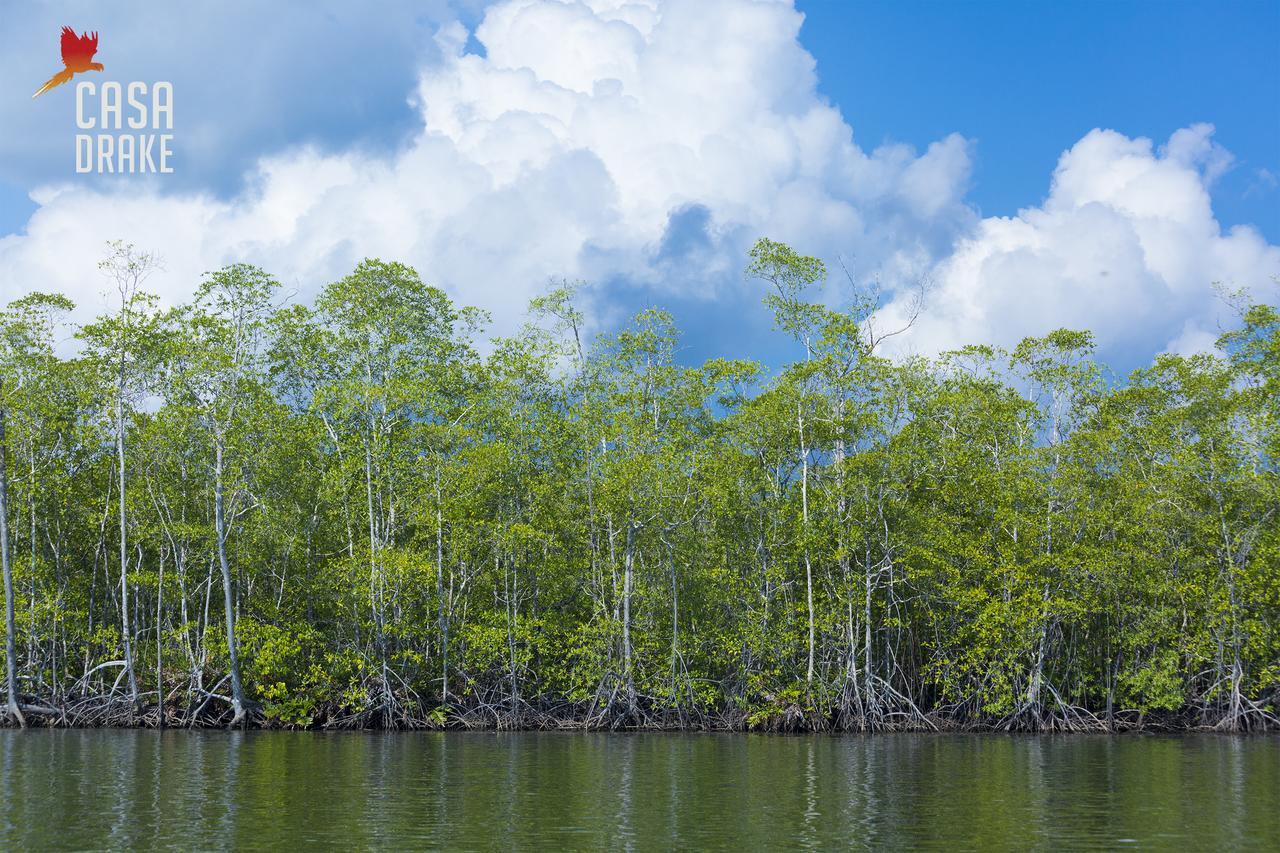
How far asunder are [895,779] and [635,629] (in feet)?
59.0

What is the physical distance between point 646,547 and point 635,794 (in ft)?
71.6

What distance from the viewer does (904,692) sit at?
4225 centimetres

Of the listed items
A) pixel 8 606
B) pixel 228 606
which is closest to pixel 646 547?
pixel 228 606

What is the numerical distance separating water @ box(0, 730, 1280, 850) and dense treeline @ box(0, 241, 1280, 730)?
5683 mm

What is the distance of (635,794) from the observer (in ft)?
64.9

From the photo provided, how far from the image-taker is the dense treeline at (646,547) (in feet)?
121

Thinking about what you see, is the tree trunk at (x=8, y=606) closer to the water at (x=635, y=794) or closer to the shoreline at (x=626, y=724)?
the shoreline at (x=626, y=724)

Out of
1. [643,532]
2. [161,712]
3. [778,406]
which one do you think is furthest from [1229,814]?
[161,712]

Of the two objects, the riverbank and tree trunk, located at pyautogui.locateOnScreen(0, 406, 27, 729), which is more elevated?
tree trunk, located at pyautogui.locateOnScreen(0, 406, 27, 729)

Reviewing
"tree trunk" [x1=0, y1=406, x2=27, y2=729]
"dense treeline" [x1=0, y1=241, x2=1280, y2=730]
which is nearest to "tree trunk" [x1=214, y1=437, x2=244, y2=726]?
"dense treeline" [x1=0, y1=241, x2=1280, y2=730]

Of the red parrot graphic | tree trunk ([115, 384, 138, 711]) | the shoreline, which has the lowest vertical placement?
the shoreline

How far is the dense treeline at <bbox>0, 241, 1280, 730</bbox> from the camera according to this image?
121 feet

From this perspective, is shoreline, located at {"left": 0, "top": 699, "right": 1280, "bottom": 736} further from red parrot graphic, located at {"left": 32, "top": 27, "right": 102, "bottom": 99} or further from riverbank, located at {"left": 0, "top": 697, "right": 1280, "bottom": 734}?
red parrot graphic, located at {"left": 32, "top": 27, "right": 102, "bottom": 99}

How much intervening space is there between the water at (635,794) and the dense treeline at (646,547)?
568 centimetres
